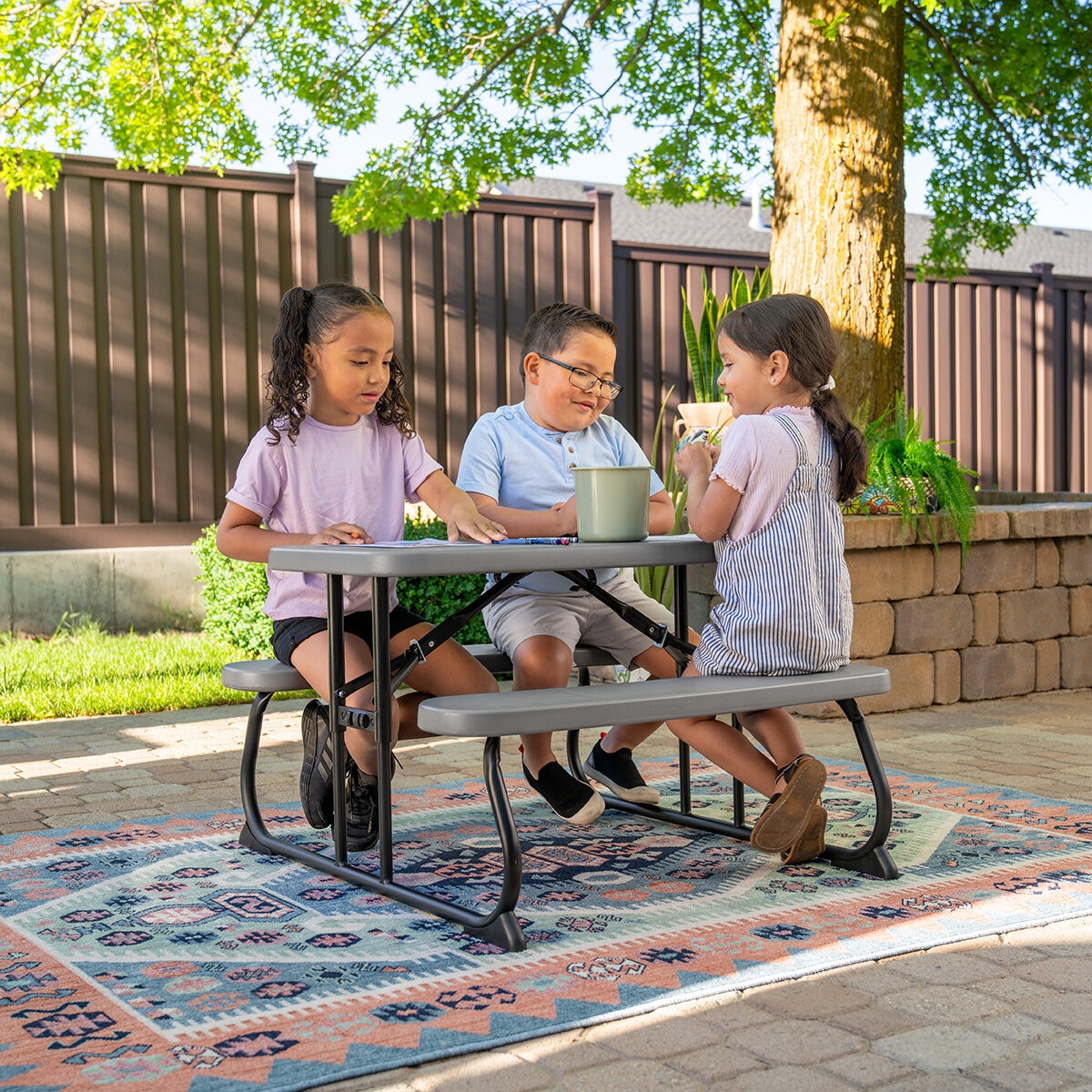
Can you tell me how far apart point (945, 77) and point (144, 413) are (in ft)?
19.5

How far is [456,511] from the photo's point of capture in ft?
10.8

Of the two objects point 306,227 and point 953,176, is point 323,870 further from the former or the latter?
point 953,176

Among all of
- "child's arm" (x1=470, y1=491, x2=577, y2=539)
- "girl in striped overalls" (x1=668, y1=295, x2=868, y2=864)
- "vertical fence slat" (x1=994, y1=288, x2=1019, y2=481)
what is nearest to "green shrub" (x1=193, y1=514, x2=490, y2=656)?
"child's arm" (x1=470, y1=491, x2=577, y2=539)

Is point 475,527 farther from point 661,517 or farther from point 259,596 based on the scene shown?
point 259,596

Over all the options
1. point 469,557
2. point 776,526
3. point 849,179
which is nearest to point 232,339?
point 849,179

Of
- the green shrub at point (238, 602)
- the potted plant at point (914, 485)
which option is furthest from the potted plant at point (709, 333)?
the green shrub at point (238, 602)

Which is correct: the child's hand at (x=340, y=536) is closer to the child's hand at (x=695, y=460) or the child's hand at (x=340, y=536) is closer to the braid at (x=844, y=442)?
the child's hand at (x=695, y=460)

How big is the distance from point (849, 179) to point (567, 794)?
4.07 m

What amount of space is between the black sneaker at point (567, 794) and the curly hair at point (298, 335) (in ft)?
3.61

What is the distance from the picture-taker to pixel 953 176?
9672 millimetres

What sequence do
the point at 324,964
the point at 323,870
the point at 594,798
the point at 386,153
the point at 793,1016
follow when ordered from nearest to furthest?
1. the point at 793,1016
2. the point at 324,964
3. the point at 323,870
4. the point at 594,798
5. the point at 386,153

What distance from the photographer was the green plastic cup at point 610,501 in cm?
307

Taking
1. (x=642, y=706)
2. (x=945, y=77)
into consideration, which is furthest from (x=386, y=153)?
(x=642, y=706)

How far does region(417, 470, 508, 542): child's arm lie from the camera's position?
3.14m
